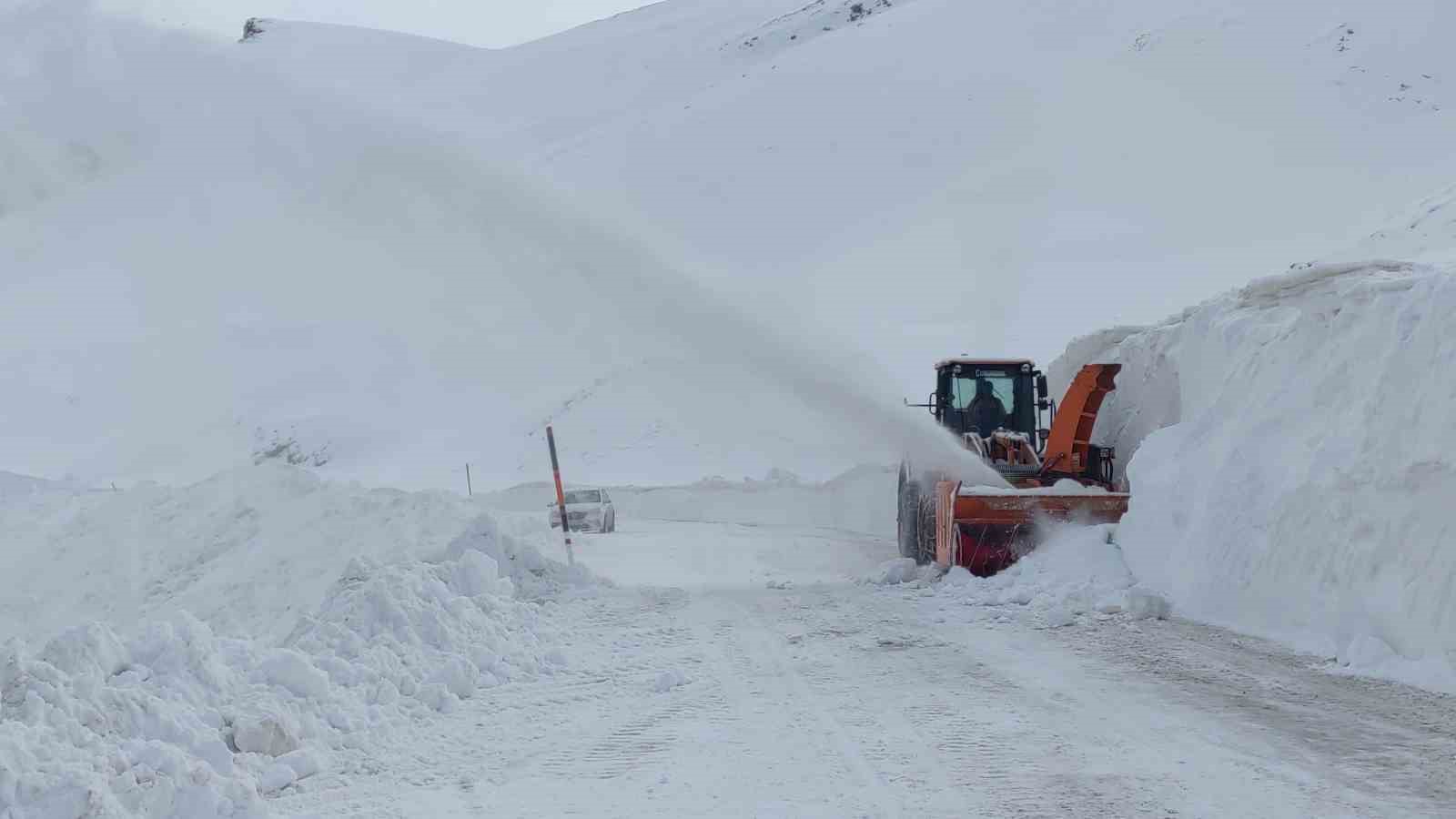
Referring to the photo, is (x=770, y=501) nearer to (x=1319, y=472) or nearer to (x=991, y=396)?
(x=991, y=396)

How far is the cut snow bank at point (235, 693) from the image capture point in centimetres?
542

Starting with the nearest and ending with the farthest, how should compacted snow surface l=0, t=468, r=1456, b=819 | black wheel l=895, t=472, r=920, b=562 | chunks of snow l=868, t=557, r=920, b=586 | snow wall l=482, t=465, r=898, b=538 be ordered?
1. compacted snow surface l=0, t=468, r=1456, b=819
2. chunks of snow l=868, t=557, r=920, b=586
3. black wheel l=895, t=472, r=920, b=562
4. snow wall l=482, t=465, r=898, b=538

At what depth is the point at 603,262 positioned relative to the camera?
2172cm

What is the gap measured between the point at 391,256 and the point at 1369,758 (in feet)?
239

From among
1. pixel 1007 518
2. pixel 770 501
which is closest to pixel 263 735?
pixel 1007 518

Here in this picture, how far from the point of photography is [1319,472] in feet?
32.7

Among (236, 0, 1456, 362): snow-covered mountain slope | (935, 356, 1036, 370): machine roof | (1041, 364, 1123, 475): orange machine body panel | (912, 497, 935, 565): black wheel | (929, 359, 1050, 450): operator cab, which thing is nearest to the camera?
(1041, 364, 1123, 475): orange machine body panel

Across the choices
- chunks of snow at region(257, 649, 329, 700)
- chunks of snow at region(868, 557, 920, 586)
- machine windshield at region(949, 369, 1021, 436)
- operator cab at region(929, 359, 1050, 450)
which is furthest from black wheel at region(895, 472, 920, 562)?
chunks of snow at region(257, 649, 329, 700)

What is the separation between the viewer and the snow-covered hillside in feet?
177

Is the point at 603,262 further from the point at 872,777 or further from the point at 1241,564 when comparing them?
the point at 872,777

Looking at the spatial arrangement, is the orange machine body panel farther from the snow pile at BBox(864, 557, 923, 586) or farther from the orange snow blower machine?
the snow pile at BBox(864, 557, 923, 586)

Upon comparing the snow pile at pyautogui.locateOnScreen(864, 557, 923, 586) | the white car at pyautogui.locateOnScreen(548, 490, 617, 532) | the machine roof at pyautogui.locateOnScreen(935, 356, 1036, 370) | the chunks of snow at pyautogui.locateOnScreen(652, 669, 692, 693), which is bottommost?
the white car at pyautogui.locateOnScreen(548, 490, 617, 532)

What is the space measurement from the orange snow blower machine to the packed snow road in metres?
2.35

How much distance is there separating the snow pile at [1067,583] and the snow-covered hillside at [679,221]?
76.8ft
